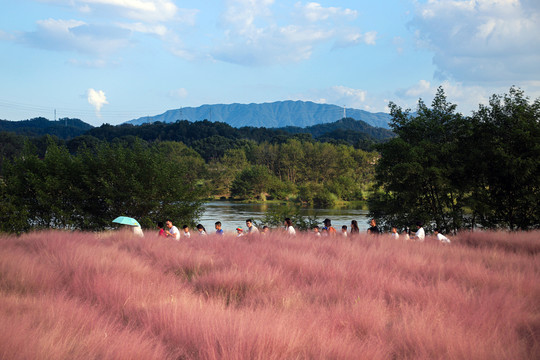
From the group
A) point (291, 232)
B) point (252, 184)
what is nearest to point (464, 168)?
point (291, 232)

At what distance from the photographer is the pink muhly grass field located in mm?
3566

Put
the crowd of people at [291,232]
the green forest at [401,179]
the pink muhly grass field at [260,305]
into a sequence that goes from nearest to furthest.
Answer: the pink muhly grass field at [260,305]
the crowd of people at [291,232]
the green forest at [401,179]

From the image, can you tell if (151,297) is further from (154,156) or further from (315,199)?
(315,199)

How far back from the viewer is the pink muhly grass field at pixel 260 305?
11.7 ft

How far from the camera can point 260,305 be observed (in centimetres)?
498

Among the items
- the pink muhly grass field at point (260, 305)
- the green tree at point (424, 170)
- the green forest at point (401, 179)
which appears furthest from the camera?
the green tree at point (424, 170)

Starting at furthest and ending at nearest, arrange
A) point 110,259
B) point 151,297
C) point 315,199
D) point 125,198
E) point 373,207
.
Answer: point 315,199 → point 373,207 → point 125,198 → point 110,259 → point 151,297

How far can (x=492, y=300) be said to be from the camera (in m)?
5.18

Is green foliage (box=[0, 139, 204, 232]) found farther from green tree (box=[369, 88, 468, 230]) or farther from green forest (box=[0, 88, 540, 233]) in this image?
green tree (box=[369, 88, 468, 230])

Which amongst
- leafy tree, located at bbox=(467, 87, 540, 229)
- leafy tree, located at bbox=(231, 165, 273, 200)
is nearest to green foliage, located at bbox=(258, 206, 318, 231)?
leafy tree, located at bbox=(467, 87, 540, 229)

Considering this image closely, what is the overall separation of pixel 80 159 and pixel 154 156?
4.62m

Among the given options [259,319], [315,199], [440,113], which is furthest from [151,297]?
[315,199]

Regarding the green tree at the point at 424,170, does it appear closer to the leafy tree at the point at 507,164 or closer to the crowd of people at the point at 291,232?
the leafy tree at the point at 507,164

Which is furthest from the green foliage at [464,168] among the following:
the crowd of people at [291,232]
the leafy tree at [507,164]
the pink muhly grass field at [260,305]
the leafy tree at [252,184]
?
the leafy tree at [252,184]
